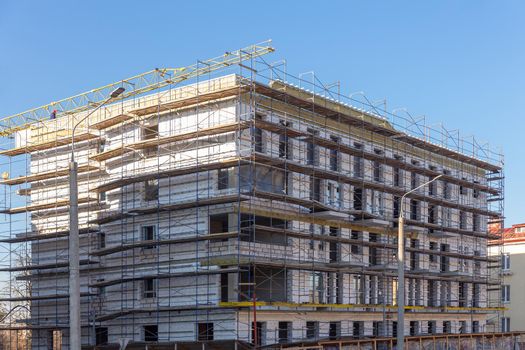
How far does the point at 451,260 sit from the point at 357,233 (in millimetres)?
11294

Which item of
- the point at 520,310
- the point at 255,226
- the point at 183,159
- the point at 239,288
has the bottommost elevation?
the point at 520,310

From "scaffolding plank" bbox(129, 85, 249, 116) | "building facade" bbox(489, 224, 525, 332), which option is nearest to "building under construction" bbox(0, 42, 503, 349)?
"scaffolding plank" bbox(129, 85, 249, 116)

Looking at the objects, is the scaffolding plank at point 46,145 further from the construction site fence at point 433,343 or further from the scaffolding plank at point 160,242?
the construction site fence at point 433,343

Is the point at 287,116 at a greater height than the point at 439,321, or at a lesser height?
greater

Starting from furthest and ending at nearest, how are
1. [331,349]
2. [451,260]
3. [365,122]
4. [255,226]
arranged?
[451,260] → [365,122] → [255,226] → [331,349]

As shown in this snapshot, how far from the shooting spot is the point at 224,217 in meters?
37.2

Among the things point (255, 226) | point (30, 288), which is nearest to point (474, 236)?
point (255, 226)

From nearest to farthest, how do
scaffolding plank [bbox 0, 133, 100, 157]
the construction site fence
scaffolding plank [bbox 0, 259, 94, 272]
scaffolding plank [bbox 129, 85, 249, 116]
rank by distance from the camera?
the construction site fence < scaffolding plank [bbox 129, 85, 249, 116] < scaffolding plank [bbox 0, 259, 94, 272] < scaffolding plank [bbox 0, 133, 100, 157]

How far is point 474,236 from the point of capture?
5406cm

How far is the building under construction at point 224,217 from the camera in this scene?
3628 centimetres

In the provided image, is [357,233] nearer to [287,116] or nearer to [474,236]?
[287,116]

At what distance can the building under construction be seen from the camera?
36281 mm

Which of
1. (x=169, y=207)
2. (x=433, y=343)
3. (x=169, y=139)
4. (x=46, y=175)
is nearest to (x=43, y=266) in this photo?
(x=46, y=175)

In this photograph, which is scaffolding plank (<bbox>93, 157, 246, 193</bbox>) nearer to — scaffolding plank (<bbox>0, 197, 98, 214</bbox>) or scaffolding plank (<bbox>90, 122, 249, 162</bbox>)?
scaffolding plank (<bbox>90, 122, 249, 162</bbox>)
